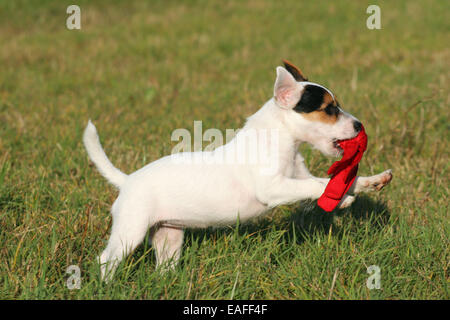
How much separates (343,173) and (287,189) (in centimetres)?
35

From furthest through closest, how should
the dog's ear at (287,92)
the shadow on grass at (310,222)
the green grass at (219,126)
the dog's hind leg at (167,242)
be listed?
the shadow on grass at (310,222), the dog's hind leg at (167,242), the dog's ear at (287,92), the green grass at (219,126)

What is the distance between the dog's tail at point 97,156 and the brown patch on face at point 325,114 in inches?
48.1

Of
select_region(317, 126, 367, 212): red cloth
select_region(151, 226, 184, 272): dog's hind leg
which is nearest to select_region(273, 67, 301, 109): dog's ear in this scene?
select_region(317, 126, 367, 212): red cloth

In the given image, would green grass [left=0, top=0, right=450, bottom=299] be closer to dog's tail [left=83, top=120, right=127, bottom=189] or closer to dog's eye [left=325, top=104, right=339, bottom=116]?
dog's tail [left=83, top=120, right=127, bottom=189]

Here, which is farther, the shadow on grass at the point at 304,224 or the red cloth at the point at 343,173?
the shadow on grass at the point at 304,224

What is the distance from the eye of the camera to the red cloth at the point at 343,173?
2969 millimetres

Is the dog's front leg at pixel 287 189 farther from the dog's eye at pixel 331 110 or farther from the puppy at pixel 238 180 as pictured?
the dog's eye at pixel 331 110

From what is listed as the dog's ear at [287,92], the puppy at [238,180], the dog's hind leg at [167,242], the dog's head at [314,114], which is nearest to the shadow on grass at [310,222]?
the dog's hind leg at [167,242]

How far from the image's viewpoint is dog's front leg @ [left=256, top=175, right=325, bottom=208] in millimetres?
2967

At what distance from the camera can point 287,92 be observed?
308 cm

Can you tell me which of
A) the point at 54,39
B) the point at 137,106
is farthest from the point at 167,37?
the point at 137,106

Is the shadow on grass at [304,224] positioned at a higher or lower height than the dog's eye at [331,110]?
lower

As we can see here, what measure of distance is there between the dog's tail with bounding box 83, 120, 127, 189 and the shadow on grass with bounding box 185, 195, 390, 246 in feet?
1.91

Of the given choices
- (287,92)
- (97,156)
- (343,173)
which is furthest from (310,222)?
(97,156)
